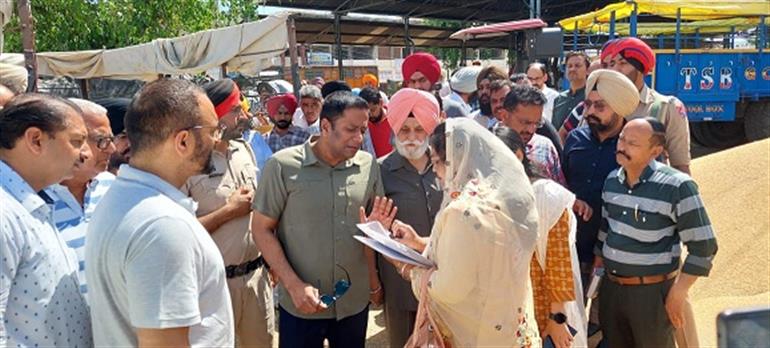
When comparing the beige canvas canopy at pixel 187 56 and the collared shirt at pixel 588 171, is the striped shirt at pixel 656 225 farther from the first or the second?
the beige canvas canopy at pixel 187 56

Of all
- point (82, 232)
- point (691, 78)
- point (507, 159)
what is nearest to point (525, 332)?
point (507, 159)

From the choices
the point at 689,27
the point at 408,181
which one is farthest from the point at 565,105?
the point at 689,27

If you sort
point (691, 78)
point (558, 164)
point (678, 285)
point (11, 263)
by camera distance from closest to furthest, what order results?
point (11, 263) → point (678, 285) → point (558, 164) → point (691, 78)

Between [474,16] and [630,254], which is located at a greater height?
[474,16]

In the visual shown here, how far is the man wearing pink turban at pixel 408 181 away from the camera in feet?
9.19

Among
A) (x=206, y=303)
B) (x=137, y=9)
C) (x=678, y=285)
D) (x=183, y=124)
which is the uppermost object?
(x=137, y=9)

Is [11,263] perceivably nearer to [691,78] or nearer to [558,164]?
[558,164]

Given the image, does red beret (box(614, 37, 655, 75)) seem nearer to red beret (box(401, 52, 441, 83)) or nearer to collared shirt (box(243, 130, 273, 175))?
red beret (box(401, 52, 441, 83))

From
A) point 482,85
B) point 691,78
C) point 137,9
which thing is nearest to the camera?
point 482,85

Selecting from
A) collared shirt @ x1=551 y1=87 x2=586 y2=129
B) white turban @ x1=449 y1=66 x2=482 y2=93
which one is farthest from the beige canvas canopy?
collared shirt @ x1=551 y1=87 x2=586 y2=129

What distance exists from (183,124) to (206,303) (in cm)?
44

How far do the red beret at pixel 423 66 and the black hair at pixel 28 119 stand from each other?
3.44 metres

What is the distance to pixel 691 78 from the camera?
367 inches

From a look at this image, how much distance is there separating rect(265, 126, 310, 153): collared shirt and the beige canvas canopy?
2304 millimetres
